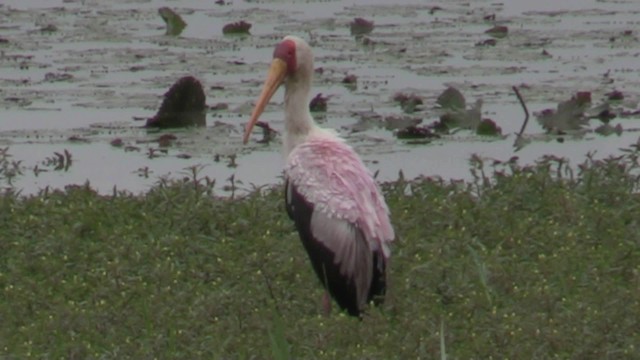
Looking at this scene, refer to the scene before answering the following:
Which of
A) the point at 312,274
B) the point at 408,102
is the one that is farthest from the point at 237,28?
the point at 312,274

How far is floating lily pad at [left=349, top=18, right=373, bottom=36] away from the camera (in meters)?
12.9

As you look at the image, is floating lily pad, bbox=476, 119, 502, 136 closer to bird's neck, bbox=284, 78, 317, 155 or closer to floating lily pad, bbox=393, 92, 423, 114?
floating lily pad, bbox=393, 92, 423, 114

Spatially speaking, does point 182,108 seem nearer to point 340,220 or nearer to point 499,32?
point 499,32

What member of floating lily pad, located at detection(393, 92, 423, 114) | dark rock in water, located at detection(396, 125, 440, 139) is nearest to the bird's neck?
dark rock in water, located at detection(396, 125, 440, 139)

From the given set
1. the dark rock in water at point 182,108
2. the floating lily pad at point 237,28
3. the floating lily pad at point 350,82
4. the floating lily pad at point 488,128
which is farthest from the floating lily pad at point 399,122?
the floating lily pad at point 237,28

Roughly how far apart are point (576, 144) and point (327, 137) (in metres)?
3.12

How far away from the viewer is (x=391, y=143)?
32.1 feet

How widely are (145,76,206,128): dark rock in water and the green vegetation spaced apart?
4.52ft

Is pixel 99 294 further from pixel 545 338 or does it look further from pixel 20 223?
pixel 545 338

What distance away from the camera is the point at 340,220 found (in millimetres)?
6477

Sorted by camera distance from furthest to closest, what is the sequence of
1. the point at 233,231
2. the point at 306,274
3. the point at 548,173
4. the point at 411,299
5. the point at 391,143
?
1. the point at 391,143
2. the point at 548,173
3. the point at 233,231
4. the point at 306,274
5. the point at 411,299

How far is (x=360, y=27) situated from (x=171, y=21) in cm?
131

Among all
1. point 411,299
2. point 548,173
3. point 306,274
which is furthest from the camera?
point 548,173

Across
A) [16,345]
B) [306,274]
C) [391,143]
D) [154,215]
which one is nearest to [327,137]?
[306,274]
